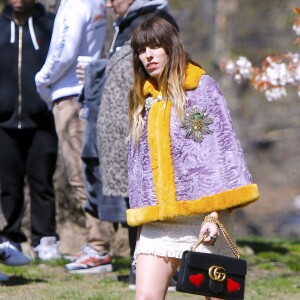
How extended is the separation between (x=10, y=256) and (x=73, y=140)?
4.28 ft

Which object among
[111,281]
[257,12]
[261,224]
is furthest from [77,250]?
[257,12]

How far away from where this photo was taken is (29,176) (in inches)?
333

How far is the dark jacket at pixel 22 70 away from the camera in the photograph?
827 cm

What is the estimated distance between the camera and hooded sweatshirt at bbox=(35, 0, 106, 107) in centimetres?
789

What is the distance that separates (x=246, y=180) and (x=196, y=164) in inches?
9.6

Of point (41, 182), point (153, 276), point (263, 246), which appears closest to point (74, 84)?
point (41, 182)

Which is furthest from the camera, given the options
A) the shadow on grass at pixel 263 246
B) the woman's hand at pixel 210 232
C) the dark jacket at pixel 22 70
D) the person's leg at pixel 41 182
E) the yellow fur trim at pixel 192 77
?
the shadow on grass at pixel 263 246

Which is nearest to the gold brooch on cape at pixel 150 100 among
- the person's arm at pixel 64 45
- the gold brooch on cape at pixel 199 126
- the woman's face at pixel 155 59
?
the woman's face at pixel 155 59

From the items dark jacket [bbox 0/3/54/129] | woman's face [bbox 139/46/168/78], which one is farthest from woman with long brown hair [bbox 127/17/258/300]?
dark jacket [bbox 0/3/54/129]

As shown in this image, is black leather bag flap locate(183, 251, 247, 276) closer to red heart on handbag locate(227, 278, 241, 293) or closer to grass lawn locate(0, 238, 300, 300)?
red heart on handbag locate(227, 278, 241, 293)

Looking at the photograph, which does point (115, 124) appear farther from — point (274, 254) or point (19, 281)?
point (274, 254)

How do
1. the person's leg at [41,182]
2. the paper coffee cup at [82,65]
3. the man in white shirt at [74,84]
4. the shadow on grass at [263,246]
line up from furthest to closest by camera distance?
the shadow on grass at [263,246]
the person's leg at [41,182]
the man in white shirt at [74,84]
the paper coffee cup at [82,65]

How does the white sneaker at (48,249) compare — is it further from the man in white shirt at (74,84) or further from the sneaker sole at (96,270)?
the sneaker sole at (96,270)

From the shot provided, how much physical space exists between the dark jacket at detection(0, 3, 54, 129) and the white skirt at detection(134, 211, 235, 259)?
11.0 feet
